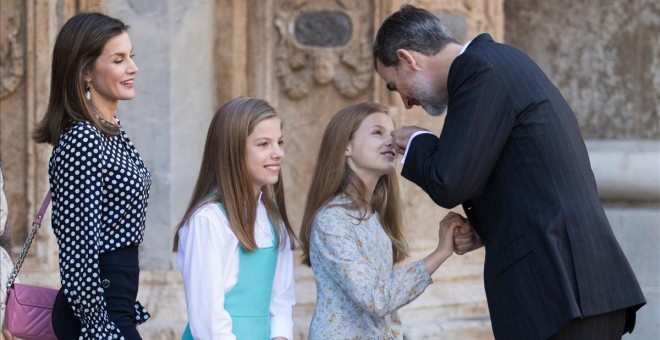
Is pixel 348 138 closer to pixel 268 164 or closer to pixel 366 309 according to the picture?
pixel 268 164

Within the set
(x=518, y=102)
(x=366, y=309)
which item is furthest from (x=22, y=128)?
(x=518, y=102)

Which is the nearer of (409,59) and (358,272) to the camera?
(409,59)

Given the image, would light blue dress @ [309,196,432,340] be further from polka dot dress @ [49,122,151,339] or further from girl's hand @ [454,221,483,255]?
polka dot dress @ [49,122,151,339]

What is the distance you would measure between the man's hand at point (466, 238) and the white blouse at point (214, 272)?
0.54 metres

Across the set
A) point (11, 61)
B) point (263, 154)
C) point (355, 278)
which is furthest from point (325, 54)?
point (355, 278)

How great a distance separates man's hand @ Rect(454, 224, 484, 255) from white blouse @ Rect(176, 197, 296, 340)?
54 centimetres

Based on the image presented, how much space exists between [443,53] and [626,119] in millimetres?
3348

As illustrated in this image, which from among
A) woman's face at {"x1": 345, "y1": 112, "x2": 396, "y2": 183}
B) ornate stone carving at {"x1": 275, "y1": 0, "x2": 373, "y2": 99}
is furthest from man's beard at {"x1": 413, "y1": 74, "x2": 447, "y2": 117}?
ornate stone carving at {"x1": 275, "y1": 0, "x2": 373, "y2": 99}

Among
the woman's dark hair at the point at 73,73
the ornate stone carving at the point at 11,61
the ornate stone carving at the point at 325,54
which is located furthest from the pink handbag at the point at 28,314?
the ornate stone carving at the point at 325,54

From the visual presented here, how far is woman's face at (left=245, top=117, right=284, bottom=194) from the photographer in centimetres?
363

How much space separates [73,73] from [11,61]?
6.93 feet

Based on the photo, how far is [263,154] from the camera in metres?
3.64

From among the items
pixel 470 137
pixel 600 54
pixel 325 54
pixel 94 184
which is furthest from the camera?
pixel 600 54

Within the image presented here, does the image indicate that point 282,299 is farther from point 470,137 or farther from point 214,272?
point 470,137
